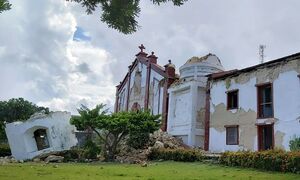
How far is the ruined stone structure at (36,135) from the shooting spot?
2933 cm

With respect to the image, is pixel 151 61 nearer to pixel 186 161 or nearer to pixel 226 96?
pixel 226 96

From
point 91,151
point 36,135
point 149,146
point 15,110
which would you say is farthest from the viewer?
point 15,110

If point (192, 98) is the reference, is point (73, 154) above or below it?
below

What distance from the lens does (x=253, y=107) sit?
2380 cm

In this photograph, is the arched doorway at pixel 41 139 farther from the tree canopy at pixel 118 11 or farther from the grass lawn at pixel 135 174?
the tree canopy at pixel 118 11

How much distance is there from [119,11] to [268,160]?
37.7ft

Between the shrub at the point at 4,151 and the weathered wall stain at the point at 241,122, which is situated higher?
the weathered wall stain at the point at 241,122

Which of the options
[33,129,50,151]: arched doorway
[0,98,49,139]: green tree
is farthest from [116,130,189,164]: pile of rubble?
[0,98,49,139]: green tree

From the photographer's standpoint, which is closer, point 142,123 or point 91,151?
point 142,123

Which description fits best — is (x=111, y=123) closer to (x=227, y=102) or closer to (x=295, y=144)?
(x=227, y=102)

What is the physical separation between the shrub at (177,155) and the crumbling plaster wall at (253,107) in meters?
3.55

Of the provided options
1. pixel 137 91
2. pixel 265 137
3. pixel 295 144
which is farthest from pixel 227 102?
pixel 137 91

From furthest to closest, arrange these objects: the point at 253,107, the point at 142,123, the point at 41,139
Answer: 1. the point at 41,139
2. the point at 142,123
3. the point at 253,107

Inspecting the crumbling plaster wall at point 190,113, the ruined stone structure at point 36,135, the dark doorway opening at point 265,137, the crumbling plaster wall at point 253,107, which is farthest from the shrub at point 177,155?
the ruined stone structure at point 36,135
